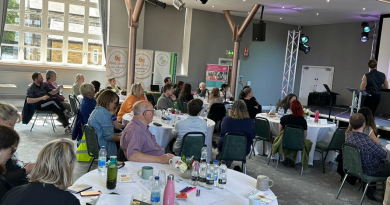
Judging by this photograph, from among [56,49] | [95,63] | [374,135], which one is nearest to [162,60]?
[95,63]

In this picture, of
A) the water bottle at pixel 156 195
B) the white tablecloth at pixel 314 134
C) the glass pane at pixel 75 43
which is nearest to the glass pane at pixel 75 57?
the glass pane at pixel 75 43

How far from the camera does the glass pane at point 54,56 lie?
11429mm

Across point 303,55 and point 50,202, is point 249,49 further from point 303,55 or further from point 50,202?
point 50,202

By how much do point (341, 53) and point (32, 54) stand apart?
1233 cm

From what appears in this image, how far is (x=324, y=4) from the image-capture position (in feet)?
34.3

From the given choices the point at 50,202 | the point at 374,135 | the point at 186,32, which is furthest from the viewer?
the point at 186,32

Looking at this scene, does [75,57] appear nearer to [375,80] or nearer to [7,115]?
[7,115]

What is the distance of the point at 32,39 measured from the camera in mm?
11109

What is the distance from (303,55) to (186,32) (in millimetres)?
6393

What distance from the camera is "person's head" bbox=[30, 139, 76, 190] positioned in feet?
5.83

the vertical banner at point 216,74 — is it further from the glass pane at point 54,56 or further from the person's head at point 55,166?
the person's head at point 55,166

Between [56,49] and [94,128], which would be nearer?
[94,128]

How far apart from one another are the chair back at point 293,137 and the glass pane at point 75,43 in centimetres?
882

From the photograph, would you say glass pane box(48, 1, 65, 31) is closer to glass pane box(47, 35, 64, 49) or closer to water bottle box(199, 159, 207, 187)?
glass pane box(47, 35, 64, 49)
